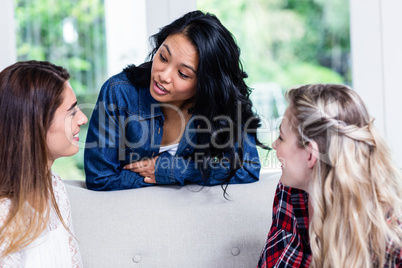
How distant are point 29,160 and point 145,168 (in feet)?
1.83

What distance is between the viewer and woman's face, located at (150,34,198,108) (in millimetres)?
1663

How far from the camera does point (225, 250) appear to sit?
5.34 feet

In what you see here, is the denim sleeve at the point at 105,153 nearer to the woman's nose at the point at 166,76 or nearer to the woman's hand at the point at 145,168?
the woman's hand at the point at 145,168

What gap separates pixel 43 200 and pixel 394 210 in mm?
955

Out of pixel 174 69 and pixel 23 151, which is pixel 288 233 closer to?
pixel 174 69

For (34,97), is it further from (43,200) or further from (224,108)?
(224,108)

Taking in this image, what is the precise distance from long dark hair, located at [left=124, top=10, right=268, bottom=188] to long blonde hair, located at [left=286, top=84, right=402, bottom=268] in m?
0.53

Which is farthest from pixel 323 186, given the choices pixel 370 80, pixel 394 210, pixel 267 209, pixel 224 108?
pixel 370 80

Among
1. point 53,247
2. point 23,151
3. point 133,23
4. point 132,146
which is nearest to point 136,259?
point 53,247

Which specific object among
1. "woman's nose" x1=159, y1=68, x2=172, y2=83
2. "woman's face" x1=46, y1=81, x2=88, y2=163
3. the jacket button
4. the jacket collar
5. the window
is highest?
the window

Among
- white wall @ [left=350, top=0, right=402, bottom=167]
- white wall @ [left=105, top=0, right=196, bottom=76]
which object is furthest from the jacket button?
white wall @ [left=350, top=0, right=402, bottom=167]

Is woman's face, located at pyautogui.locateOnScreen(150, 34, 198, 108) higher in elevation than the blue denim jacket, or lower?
higher

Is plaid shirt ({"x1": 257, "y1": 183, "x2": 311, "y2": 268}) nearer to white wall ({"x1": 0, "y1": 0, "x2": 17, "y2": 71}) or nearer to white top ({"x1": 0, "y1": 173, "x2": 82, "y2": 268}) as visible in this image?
white top ({"x1": 0, "y1": 173, "x2": 82, "y2": 268})

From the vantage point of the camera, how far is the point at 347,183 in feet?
3.94
